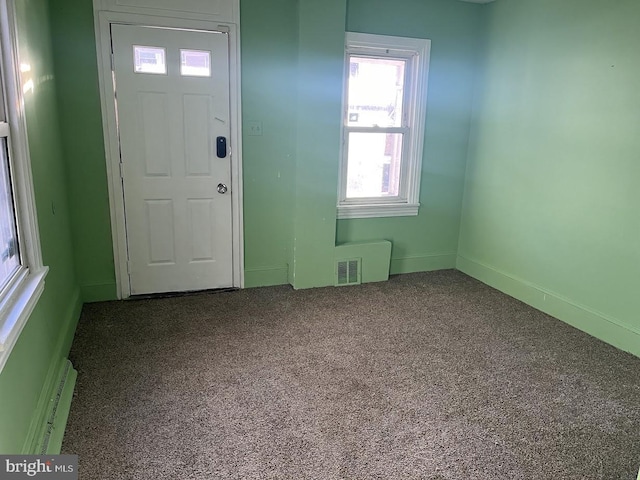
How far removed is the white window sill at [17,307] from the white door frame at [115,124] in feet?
4.54

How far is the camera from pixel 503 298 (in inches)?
152

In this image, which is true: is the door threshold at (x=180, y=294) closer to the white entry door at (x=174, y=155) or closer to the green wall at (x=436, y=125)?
the white entry door at (x=174, y=155)

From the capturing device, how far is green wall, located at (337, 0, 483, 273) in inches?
154

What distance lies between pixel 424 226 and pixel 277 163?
1.58m

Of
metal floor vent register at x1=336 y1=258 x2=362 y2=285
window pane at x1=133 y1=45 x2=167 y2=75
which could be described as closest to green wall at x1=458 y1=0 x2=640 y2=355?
metal floor vent register at x1=336 y1=258 x2=362 y2=285

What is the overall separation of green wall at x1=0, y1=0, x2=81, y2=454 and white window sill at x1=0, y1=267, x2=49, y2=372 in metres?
0.11

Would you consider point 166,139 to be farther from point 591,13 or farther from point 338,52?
point 591,13

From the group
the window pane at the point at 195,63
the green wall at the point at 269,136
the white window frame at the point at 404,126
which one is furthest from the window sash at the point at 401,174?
the window pane at the point at 195,63

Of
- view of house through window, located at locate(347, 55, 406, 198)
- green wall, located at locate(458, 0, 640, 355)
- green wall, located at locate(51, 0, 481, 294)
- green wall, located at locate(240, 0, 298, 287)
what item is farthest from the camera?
view of house through window, located at locate(347, 55, 406, 198)

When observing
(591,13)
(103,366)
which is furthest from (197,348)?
(591,13)

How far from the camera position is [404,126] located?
165 inches

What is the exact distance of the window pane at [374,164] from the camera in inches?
162

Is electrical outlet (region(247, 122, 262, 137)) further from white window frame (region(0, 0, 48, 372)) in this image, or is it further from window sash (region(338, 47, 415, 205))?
white window frame (region(0, 0, 48, 372))

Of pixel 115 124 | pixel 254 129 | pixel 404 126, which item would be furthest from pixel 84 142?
pixel 404 126
